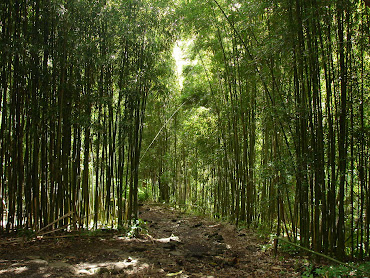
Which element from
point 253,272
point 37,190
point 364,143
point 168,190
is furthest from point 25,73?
point 168,190

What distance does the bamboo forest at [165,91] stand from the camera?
134 inches

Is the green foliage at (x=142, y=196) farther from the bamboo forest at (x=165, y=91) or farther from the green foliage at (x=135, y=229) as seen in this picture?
the green foliage at (x=135, y=229)

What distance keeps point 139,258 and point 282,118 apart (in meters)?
2.57

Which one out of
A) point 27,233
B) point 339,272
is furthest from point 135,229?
point 339,272

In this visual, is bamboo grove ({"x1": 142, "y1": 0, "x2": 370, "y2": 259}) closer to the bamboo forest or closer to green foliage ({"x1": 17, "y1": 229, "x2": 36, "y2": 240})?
the bamboo forest

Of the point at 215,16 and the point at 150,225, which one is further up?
the point at 215,16

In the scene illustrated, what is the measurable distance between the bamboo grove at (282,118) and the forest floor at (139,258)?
2.06 feet

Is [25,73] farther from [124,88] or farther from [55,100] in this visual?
[124,88]

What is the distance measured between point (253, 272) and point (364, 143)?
2.06m

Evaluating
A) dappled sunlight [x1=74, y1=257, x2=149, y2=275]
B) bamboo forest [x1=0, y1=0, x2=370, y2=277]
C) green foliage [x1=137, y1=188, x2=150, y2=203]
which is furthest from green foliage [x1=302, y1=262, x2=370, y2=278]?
green foliage [x1=137, y1=188, x2=150, y2=203]

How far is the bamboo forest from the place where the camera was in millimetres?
3404

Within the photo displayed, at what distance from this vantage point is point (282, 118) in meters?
3.67

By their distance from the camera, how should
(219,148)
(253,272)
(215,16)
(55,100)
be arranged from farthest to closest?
(219,148) → (215,16) → (55,100) → (253,272)

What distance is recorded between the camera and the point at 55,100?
438 centimetres
